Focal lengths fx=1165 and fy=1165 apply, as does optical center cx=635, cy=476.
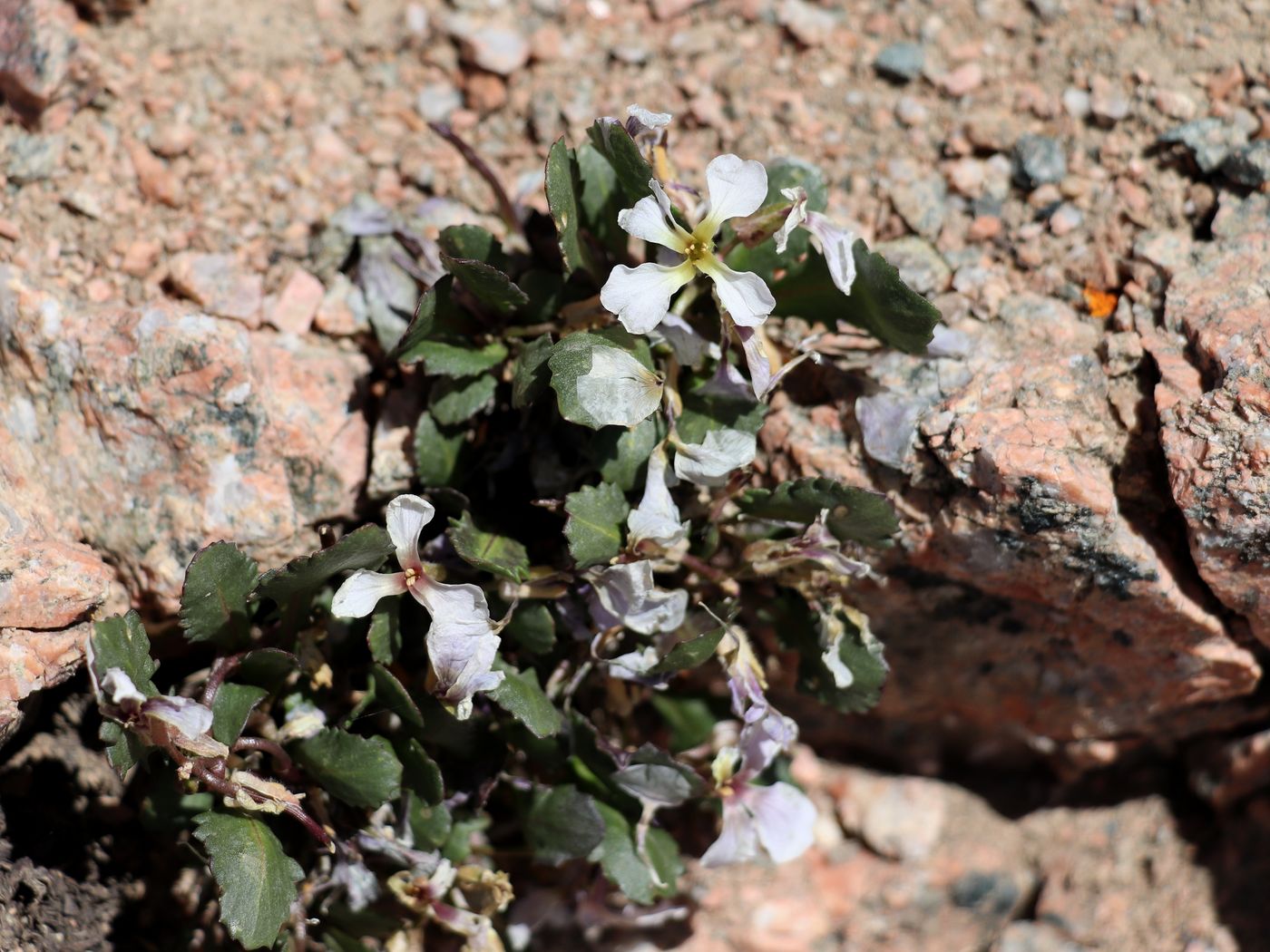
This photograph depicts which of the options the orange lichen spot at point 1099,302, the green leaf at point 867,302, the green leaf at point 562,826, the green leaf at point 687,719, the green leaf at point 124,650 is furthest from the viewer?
the green leaf at point 687,719

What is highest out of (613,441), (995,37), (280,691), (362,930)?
(995,37)

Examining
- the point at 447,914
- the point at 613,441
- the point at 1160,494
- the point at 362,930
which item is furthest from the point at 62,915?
the point at 1160,494

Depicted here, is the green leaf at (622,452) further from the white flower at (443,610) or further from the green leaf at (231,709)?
the green leaf at (231,709)

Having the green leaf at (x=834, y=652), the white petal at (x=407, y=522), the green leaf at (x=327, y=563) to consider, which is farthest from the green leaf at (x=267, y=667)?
the green leaf at (x=834, y=652)

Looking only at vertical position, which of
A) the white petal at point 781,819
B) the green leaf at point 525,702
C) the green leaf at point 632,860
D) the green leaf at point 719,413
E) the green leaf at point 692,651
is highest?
the green leaf at point 719,413

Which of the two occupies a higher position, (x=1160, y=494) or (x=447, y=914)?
(x=1160, y=494)

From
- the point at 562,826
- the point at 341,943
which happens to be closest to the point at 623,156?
the point at 562,826

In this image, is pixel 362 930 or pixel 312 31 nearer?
pixel 362 930

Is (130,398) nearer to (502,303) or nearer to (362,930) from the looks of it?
(502,303)
